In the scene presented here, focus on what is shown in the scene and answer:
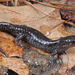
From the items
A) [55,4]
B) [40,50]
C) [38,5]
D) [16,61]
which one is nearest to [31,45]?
[40,50]

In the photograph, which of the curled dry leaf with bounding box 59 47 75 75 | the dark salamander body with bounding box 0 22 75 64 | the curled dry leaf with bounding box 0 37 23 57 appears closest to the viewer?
the curled dry leaf with bounding box 59 47 75 75

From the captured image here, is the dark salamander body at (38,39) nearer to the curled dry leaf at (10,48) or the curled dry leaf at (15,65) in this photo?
the curled dry leaf at (10,48)

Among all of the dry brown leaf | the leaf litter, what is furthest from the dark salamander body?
the dry brown leaf

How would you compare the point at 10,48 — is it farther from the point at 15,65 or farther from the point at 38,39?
the point at 38,39

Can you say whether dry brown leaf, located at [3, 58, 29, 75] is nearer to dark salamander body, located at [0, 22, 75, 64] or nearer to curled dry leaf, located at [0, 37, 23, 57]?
curled dry leaf, located at [0, 37, 23, 57]

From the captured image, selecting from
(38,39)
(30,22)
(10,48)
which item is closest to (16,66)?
(10,48)

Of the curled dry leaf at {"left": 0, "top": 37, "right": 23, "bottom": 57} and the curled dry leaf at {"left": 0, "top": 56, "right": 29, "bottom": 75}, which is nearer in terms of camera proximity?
the curled dry leaf at {"left": 0, "top": 56, "right": 29, "bottom": 75}

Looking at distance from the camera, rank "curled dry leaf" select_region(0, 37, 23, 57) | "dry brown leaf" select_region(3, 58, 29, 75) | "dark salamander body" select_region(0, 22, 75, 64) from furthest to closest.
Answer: "dark salamander body" select_region(0, 22, 75, 64), "curled dry leaf" select_region(0, 37, 23, 57), "dry brown leaf" select_region(3, 58, 29, 75)
